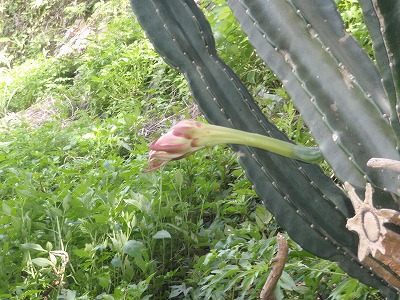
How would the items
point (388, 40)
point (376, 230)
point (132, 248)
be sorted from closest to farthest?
point (388, 40), point (376, 230), point (132, 248)

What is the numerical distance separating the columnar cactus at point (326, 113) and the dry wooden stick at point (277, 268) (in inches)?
3.1

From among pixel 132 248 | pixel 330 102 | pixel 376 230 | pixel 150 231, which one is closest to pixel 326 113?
pixel 330 102

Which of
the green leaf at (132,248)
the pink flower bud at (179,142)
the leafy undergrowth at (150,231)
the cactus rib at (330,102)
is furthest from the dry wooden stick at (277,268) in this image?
the green leaf at (132,248)

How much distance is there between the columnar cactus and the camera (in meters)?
1.23

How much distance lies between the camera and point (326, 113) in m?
1.40

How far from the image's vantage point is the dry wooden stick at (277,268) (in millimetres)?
1519

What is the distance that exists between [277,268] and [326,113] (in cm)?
38

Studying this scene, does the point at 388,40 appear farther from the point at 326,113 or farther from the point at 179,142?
the point at 179,142

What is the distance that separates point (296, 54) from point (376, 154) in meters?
0.29

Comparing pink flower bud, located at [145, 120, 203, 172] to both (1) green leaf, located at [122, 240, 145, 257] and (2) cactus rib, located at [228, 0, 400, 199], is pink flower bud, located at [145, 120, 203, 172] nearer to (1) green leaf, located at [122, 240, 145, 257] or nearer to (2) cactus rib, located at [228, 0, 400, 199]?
(2) cactus rib, located at [228, 0, 400, 199]

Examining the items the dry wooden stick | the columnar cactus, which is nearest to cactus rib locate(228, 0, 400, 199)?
the columnar cactus

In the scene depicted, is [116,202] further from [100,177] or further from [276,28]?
[276,28]

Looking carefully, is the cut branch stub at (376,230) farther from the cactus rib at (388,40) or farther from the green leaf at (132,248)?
the green leaf at (132,248)

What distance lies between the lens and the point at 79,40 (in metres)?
6.55
